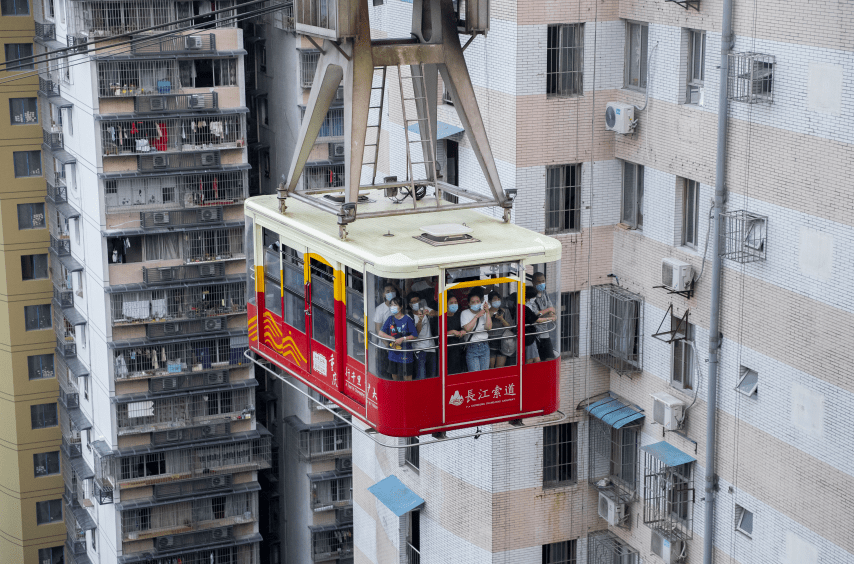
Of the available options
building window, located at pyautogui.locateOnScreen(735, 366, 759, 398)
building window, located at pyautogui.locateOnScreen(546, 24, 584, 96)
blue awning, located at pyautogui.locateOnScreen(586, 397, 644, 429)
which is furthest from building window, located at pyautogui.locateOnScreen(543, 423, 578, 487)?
building window, located at pyautogui.locateOnScreen(546, 24, 584, 96)

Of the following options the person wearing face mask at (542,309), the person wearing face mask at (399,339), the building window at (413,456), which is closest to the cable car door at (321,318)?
the person wearing face mask at (399,339)

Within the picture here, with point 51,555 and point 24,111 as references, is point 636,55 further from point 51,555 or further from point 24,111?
point 51,555

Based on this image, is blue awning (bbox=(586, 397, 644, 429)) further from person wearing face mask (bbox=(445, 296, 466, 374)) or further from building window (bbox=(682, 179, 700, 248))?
person wearing face mask (bbox=(445, 296, 466, 374))

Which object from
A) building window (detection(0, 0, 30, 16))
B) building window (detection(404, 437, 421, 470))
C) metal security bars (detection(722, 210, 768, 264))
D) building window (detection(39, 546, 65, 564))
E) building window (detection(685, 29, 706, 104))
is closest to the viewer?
metal security bars (detection(722, 210, 768, 264))

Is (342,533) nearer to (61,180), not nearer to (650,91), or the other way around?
(61,180)

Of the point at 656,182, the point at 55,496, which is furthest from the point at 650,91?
the point at 55,496

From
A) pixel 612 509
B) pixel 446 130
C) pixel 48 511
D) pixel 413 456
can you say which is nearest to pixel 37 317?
pixel 48 511
